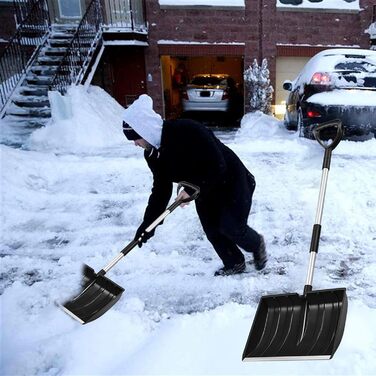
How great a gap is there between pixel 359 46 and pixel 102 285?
40.4ft

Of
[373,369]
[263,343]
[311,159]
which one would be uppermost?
[263,343]

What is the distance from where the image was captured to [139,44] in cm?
1052

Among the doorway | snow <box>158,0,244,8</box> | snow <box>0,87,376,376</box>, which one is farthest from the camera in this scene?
the doorway

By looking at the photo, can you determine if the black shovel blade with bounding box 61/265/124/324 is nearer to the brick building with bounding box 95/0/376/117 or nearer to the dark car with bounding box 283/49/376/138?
the dark car with bounding box 283/49/376/138

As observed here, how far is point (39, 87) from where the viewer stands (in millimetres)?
8836

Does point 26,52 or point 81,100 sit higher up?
point 26,52

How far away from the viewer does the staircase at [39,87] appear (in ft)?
27.4

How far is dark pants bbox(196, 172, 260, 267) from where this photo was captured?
104 inches

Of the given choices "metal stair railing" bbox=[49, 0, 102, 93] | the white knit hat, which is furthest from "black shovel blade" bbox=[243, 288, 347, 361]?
"metal stair railing" bbox=[49, 0, 102, 93]

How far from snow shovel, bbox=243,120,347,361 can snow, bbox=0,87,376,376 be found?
0.21 m

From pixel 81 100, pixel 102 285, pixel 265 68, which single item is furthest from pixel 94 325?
pixel 265 68

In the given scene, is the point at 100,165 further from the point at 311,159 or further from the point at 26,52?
the point at 26,52

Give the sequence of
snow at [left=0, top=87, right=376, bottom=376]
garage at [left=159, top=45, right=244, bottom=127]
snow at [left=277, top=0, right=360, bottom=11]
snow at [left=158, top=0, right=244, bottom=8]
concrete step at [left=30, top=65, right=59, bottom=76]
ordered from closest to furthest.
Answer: snow at [left=0, top=87, right=376, bottom=376], concrete step at [left=30, top=65, right=59, bottom=76], garage at [left=159, top=45, right=244, bottom=127], snow at [left=158, top=0, right=244, bottom=8], snow at [left=277, top=0, right=360, bottom=11]

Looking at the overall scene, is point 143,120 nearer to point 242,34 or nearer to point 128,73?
point 128,73
